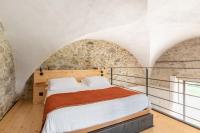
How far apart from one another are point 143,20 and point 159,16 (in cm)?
38

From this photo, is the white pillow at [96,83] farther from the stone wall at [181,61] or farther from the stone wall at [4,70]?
the stone wall at [181,61]

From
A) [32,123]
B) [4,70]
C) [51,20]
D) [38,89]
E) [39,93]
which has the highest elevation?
[51,20]

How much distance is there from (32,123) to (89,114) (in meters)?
1.38

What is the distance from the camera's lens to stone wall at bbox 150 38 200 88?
16.1 ft

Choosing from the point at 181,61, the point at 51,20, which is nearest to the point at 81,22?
the point at 51,20

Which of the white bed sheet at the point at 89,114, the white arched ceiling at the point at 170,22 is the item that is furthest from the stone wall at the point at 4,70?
the white arched ceiling at the point at 170,22

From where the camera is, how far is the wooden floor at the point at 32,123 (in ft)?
8.43

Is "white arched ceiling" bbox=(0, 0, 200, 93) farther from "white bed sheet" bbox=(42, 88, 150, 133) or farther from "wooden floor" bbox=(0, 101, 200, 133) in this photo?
"white bed sheet" bbox=(42, 88, 150, 133)

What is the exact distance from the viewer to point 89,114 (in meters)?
2.13

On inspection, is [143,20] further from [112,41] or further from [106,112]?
[106,112]

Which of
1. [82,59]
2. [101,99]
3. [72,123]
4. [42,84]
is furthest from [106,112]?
[82,59]

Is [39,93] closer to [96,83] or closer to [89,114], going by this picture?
[96,83]

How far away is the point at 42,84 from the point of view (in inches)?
169

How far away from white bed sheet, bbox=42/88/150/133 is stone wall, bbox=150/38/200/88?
3.13 meters
